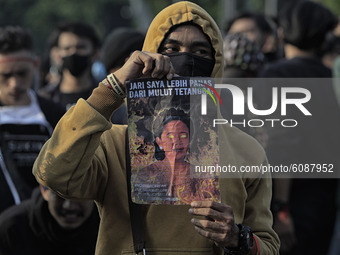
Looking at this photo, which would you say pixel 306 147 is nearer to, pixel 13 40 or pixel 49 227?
pixel 49 227

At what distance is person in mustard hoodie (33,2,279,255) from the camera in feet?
8.95

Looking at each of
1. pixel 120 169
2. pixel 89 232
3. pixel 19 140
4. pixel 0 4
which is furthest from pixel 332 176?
pixel 0 4

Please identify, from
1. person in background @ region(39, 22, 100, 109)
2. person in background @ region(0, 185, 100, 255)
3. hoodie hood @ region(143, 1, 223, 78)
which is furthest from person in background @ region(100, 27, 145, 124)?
hoodie hood @ region(143, 1, 223, 78)

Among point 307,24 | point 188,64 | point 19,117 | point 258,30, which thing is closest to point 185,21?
point 188,64

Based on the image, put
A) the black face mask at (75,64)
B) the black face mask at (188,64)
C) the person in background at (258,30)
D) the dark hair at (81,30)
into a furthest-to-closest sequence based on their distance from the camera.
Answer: the dark hair at (81,30) → the person in background at (258,30) → the black face mask at (75,64) → the black face mask at (188,64)

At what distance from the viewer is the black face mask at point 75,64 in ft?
22.5

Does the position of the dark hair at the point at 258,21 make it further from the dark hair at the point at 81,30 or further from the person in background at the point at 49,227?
the person in background at the point at 49,227

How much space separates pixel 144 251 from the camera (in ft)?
9.50

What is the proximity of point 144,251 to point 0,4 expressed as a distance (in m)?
46.2

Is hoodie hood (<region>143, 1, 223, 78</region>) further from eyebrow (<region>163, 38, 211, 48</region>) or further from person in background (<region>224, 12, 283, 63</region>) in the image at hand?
person in background (<region>224, 12, 283, 63</region>)

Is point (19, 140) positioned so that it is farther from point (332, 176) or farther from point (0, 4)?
point (0, 4)

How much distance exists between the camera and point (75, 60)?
6879mm

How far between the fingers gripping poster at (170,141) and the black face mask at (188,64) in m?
0.19

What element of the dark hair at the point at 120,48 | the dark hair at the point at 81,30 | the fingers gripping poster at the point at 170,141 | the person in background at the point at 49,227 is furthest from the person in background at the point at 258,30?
the fingers gripping poster at the point at 170,141
